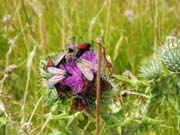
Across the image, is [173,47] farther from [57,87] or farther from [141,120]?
[57,87]

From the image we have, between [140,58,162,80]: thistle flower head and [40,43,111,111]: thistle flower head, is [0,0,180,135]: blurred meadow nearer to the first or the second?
[140,58,162,80]: thistle flower head

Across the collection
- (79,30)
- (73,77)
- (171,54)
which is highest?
(79,30)

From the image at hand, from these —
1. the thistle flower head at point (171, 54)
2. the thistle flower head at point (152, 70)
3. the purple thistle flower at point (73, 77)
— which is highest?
the thistle flower head at point (171, 54)

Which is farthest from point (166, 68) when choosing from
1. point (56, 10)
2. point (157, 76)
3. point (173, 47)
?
point (56, 10)

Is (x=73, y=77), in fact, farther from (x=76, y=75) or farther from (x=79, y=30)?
(x=79, y=30)

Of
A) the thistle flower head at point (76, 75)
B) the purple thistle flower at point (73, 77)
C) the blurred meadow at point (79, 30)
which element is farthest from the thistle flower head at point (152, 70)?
the blurred meadow at point (79, 30)

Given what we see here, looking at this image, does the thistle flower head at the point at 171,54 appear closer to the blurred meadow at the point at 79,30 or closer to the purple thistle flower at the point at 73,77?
the purple thistle flower at the point at 73,77

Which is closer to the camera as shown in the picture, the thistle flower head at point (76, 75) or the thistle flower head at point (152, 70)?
the thistle flower head at point (76, 75)

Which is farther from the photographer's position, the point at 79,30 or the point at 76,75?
the point at 79,30

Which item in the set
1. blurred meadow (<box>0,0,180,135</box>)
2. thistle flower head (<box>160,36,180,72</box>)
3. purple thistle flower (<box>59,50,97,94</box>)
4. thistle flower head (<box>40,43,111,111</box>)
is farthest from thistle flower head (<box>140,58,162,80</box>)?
blurred meadow (<box>0,0,180,135</box>)

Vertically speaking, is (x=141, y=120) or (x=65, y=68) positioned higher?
(x=65, y=68)

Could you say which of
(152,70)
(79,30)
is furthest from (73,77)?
(79,30)
